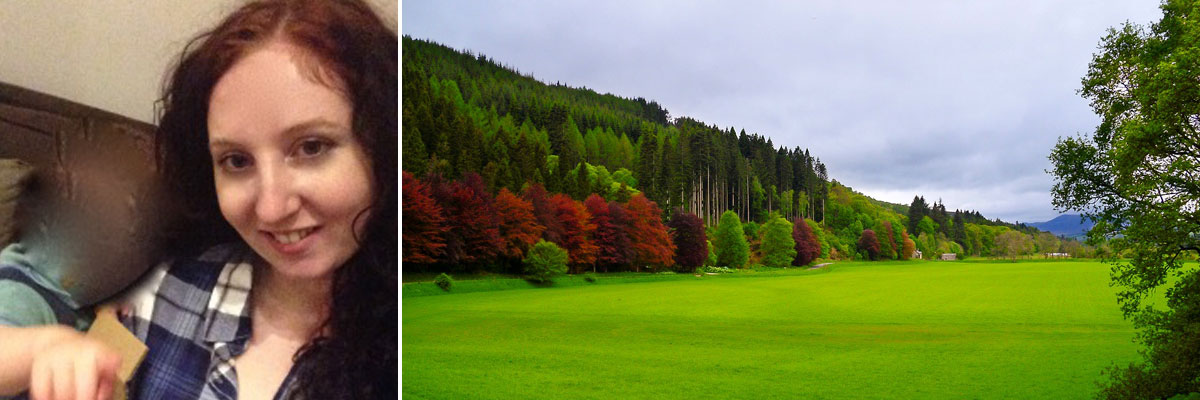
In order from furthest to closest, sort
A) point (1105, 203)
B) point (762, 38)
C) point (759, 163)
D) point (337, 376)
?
1. point (759, 163)
2. point (762, 38)
3. point (1105, 203)
4. point (337, 376)

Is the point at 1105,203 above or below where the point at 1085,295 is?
above

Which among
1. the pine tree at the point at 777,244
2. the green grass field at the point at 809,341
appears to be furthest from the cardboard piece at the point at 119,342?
the pine tree at the point at 777,244

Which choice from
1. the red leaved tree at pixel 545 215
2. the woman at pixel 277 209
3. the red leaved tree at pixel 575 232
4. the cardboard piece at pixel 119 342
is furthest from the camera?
the red leaved tree at pixel 575 232

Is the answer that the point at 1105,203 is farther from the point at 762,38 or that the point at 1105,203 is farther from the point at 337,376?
the point at 337,376

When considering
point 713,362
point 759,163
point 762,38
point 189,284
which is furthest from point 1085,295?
point 189,284

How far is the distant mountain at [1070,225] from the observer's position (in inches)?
198

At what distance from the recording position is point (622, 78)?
423 inches

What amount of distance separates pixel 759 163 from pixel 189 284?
35.7ft

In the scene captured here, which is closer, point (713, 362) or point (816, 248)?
point (713, 362)

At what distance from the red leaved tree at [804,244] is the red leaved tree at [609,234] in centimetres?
312

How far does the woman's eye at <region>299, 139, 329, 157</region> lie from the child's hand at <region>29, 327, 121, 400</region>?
113 cm

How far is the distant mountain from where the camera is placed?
502 cm

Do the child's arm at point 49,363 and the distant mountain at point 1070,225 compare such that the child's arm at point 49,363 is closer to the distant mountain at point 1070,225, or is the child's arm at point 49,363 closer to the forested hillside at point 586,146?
the distant mountain at point 1070,225

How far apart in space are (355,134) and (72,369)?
1.49 meters
